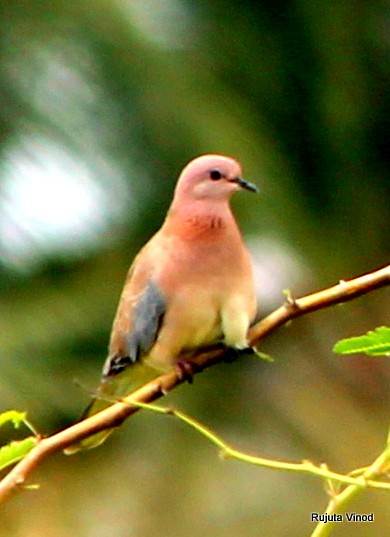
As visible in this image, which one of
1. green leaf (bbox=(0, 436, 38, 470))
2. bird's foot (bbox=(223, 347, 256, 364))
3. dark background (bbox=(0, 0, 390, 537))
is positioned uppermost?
dark background (bbox=(0, 0, 390, 537))

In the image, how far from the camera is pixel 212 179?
1651 millimetres

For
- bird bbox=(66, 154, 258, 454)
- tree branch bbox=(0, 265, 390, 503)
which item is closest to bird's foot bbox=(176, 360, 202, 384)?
bird bbox=(66, 154, 258, 454)

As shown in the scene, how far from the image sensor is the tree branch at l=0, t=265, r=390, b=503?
86 cm

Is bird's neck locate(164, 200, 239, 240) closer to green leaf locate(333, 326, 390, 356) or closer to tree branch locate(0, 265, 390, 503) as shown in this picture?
tree branch locate(0, 265, 390, 503)

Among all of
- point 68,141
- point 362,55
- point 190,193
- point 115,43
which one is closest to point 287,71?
point 362,55

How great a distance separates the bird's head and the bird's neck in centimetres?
1

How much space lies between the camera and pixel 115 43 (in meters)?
3.64

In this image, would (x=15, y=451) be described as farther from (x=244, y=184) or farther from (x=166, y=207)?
(x=166, y=207)

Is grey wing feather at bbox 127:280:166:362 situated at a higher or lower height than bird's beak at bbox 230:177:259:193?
lower

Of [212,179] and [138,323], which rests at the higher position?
[212,179]

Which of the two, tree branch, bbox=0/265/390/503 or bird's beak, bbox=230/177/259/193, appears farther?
bird's beak, bbox=230/177/259/193

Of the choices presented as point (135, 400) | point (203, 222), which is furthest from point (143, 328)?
point (135, 400)

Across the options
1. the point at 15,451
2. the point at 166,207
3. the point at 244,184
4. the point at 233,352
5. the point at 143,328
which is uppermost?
the point at 166,207

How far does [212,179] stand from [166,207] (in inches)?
80.7
